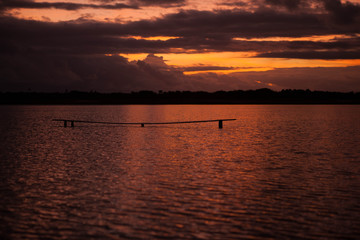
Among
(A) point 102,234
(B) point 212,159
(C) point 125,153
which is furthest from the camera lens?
(C) point 125,153

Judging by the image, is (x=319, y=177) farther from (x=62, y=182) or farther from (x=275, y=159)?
(x=62, y=182)

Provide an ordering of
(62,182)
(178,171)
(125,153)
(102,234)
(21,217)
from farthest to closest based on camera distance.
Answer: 1. (125,153)
2. (178,171)
3. (62,182)
4. (21,217)
5. (102,234)

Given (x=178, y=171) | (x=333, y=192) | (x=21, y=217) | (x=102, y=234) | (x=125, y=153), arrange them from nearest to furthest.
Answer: (x=102, y=234)
(x=21, y=217)
(x=333, y=192)
(x=178, y=171)
(x=125, y=153)

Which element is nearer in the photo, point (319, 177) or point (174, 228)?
point (174, 228)

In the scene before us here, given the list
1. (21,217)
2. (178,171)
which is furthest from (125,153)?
(21,217)

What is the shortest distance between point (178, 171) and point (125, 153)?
36.6ft

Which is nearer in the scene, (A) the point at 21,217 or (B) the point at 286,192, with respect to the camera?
(A) the point at 21,217

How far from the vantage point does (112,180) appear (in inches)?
899

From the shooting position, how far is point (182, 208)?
16.6m

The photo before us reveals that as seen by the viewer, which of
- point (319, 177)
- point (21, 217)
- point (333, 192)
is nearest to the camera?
point (21, 217)

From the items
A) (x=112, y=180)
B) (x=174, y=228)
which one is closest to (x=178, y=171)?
(x=112, y=180)

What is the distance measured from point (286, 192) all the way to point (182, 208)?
6186mm

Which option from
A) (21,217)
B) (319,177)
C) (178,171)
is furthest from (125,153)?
(21,217)

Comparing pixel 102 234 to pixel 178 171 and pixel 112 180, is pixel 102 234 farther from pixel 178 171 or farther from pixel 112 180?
pixel 178 171
